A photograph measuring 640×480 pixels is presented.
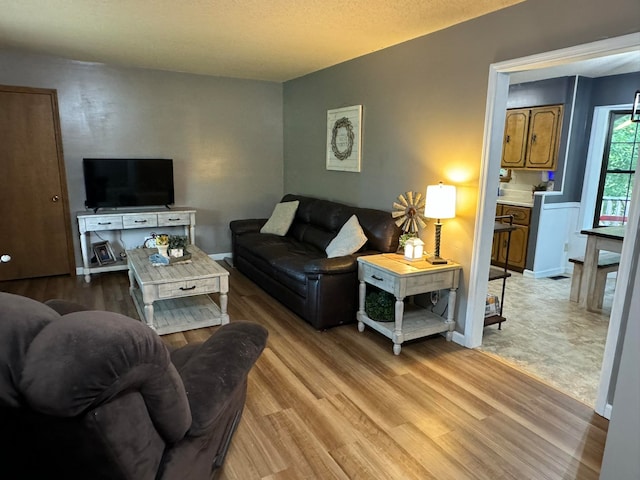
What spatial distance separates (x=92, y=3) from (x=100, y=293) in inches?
109

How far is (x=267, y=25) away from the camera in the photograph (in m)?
3.23

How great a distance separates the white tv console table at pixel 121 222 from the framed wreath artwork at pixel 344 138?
6.08 ft

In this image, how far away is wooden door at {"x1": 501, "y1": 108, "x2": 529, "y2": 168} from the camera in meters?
5.52

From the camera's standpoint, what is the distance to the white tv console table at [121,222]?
461 cm

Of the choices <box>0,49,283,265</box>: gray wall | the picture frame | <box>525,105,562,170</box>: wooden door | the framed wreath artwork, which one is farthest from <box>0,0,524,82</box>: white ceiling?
<box>525,105,562,170</box>: wooden door

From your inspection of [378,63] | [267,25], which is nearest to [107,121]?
[267,25]

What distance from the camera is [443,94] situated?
3307 millimetres

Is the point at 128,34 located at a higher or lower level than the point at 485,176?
higher

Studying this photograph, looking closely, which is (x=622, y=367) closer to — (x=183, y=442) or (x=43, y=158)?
(x=183, y=442)

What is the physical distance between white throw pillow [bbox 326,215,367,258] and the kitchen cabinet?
7.82 feet

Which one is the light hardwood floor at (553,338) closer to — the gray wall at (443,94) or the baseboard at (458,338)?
the baseboard at (458,338)

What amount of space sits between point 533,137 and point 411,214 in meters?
2.96

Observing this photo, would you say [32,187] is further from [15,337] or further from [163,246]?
[15,337]

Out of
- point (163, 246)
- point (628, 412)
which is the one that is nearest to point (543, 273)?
point (628, 412)
